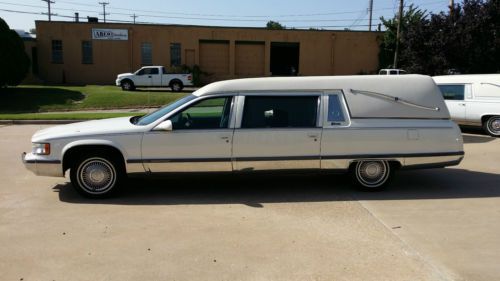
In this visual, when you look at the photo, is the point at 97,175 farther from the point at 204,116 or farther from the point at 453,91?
the point at 453,91

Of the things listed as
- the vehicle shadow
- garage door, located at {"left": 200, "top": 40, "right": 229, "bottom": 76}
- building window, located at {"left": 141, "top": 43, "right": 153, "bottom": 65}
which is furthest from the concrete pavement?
garage door, located at {"left": 200, "top": 40, "right": 229, "bottom": 76}

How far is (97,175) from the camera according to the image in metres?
6.84

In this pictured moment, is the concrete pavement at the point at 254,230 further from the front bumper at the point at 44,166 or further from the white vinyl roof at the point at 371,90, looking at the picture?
the white vinyl roof at the point at 371,90

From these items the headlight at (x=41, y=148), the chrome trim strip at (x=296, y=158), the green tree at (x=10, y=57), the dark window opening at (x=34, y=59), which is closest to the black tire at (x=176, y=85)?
the green tree at (x=10, y=57)

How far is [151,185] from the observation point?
7762 mm

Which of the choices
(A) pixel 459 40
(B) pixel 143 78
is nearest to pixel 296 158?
(A) pixel 459 40

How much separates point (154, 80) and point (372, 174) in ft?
94.4

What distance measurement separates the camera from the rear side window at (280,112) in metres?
6.91

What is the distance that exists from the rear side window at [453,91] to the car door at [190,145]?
988 cm

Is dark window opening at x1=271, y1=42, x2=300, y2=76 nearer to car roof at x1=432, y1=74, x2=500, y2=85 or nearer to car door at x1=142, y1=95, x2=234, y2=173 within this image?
car roof at x1=432, y1=74, x2=500, y2=85

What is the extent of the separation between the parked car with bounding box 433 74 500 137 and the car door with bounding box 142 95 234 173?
973cm

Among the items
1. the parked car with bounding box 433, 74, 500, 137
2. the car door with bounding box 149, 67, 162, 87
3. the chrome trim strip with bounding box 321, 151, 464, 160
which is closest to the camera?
the chrome trim strip with bounding box 321, 151, 464, 160

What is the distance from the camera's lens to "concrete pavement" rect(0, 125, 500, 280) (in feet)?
14.6

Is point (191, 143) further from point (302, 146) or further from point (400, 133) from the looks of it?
point (400, 133)
